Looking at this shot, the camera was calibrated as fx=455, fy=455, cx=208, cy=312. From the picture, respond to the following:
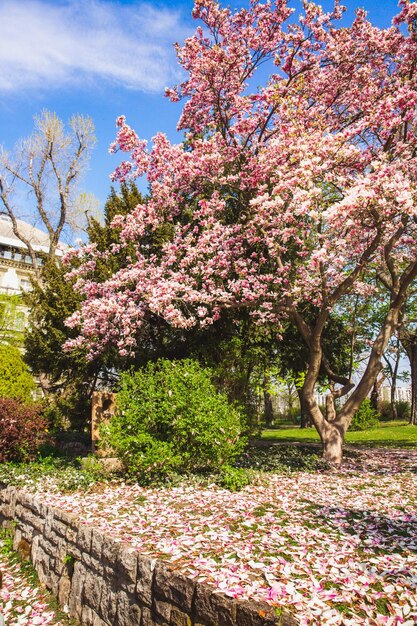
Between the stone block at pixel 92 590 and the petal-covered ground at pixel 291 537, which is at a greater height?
the petal-covered ground at pixel 291 537

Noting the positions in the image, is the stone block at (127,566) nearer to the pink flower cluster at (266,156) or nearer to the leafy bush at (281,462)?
the leafy bush at (281,462)

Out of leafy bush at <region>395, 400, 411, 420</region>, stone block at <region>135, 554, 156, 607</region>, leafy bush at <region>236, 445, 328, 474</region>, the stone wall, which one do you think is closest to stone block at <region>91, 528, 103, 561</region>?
the stone wall

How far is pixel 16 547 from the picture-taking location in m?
7.53

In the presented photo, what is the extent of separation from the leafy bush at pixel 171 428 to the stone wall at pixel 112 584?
167 centimetres

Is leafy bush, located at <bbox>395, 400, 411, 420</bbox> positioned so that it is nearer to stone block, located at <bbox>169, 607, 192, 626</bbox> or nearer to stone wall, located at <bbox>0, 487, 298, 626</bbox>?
stone wall, located at <bbox>0, 487, 298, 626</bbox>

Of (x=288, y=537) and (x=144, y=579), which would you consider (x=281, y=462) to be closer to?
(x=288, y=537)

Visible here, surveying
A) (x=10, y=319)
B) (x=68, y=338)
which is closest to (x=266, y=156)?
(x=68, y=338)

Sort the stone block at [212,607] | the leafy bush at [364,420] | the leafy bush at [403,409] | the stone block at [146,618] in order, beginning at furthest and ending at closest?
1. the leafy bush at [403,409]
2. the leafy bush at [364,420]
3. the stone block at [146,618]
4. the stone block at [212,607]

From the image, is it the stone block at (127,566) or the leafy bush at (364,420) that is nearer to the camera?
the stone block at (127,566)

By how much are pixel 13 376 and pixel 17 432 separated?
22.3 ft

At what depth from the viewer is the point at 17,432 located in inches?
406

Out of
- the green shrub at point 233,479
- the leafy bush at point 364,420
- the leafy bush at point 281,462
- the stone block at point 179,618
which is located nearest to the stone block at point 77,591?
the stone block at point 179,618

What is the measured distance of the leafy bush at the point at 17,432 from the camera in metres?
10.2

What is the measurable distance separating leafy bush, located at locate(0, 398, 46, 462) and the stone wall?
3.26 meters
